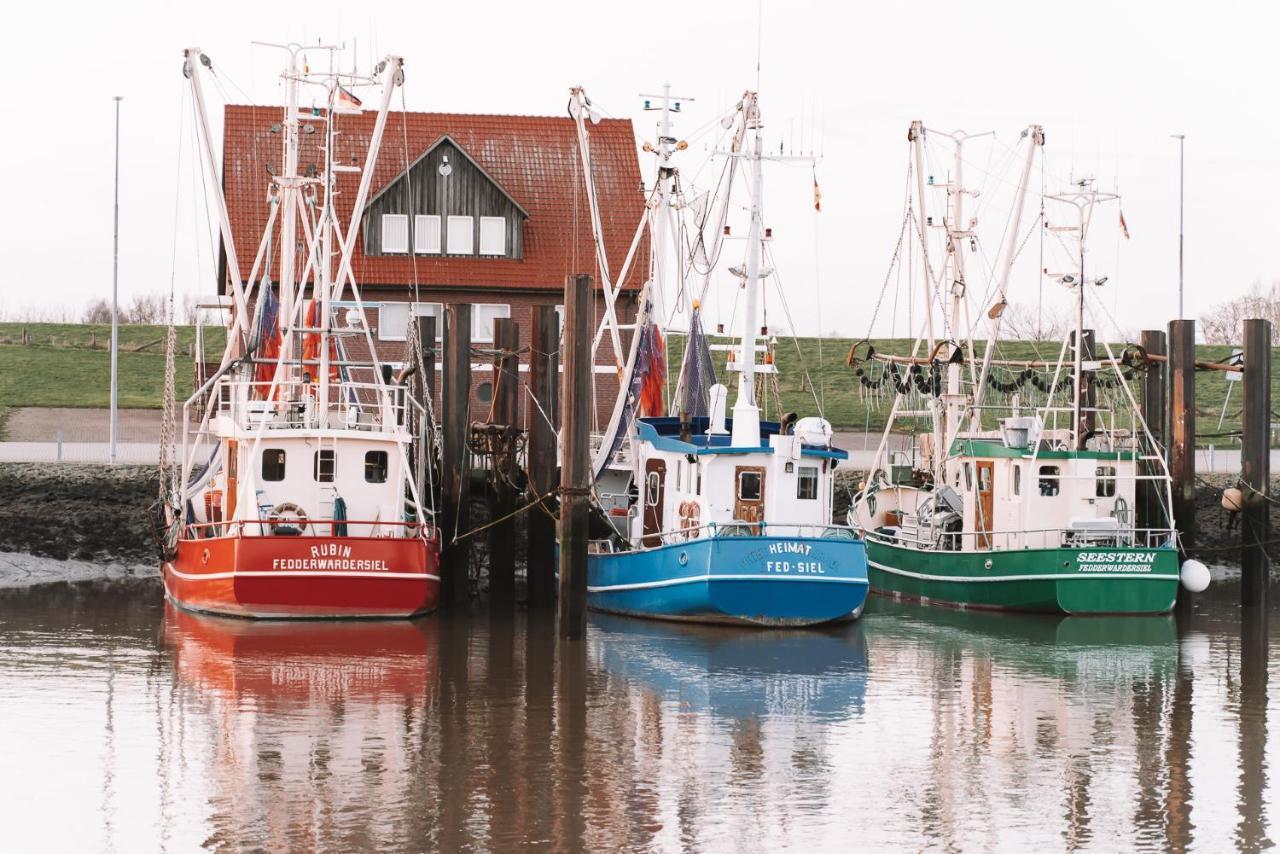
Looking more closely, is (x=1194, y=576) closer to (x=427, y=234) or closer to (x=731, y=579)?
(x=731, y=579)

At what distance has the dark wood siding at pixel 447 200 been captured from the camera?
46094mm

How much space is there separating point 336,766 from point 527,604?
43.5 feet

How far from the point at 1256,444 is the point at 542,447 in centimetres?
1213

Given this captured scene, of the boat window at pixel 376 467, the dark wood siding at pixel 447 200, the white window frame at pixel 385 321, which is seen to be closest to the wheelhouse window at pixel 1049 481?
the boat window at pixel 376 467

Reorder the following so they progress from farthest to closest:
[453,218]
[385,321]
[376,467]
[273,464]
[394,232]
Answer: [453,218] → [394,232] → [385,321] → [376,467] → [273,464]

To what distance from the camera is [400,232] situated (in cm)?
4631

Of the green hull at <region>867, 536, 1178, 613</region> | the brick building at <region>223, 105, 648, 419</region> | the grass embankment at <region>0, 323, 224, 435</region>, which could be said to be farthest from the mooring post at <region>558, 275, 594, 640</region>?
the grass embankment at <region>0, 323, 224, 435</region>

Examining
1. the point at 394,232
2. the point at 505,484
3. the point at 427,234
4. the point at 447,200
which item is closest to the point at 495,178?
the point at 447,200

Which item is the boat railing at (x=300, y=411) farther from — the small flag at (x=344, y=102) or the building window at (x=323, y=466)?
the small flag at (x=344, y=102)

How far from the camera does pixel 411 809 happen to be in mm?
15594

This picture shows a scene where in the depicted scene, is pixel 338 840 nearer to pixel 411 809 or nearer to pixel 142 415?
pixel 411 809

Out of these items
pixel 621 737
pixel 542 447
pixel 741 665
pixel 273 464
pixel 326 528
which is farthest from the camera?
pixel 542 447

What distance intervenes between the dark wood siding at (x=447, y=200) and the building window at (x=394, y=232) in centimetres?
10

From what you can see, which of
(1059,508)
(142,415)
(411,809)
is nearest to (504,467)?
(1059,508)
